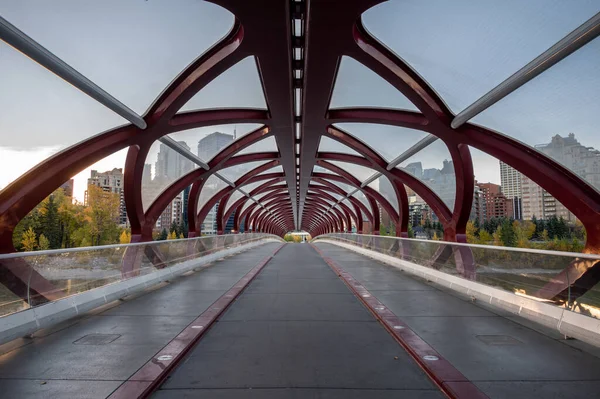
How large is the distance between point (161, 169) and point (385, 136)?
453 inches

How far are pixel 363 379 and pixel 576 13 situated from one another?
8640 mm

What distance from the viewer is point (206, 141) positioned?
20.2 m

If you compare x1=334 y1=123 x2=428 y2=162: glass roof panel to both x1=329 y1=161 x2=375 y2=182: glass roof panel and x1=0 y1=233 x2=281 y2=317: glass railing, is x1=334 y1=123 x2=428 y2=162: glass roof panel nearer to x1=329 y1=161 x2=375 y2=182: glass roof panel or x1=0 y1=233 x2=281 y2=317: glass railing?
x1=329 y1=161 x2=375 y2=182: glass roof panel

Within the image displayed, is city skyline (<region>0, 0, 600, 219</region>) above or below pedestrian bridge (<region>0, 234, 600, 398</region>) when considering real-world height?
above

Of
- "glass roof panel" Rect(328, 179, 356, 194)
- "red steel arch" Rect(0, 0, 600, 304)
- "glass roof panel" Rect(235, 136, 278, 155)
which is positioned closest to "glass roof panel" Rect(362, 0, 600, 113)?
"red steel arch" Rect(0, 0, 600, 304)

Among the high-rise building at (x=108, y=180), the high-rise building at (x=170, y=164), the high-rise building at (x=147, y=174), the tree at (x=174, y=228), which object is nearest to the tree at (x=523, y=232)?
the high-rise building at (x=170, y=164)

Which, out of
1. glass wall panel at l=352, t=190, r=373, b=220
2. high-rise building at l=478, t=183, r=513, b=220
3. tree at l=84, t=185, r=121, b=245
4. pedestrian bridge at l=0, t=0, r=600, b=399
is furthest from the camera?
high-rise building at l=478, t=183, r=513, b=220

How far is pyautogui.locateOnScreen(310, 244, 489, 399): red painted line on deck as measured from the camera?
3.28 m

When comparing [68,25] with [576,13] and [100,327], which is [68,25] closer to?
[100,327]

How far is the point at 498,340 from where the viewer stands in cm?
477

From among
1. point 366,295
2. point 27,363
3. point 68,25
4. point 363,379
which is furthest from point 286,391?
point 68,25

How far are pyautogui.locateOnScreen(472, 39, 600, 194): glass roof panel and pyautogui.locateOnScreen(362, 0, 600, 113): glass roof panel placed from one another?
33.5 inches

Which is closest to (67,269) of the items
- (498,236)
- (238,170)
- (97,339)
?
(97,339)

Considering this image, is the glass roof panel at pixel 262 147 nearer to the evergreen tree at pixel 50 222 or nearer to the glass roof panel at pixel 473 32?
the glass roof panel at pixel 473 32
